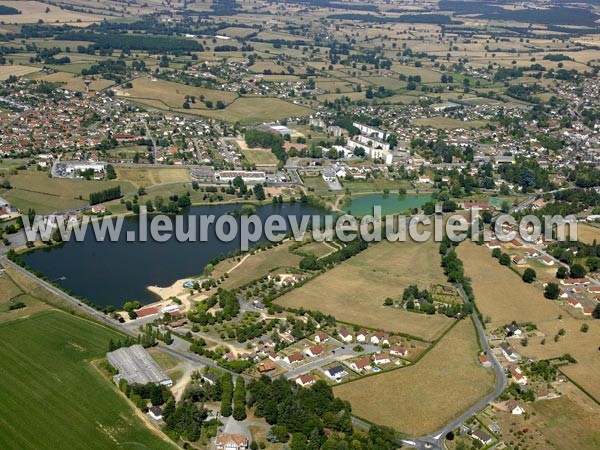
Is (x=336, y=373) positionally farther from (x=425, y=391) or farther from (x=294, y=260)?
(x=294, y=260)

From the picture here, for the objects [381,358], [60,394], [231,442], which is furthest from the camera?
[381,358]

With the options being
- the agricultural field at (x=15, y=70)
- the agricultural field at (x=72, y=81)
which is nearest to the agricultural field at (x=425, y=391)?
the agricultural field at (x=72, y=81)

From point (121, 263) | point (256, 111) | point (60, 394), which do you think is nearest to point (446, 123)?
point (256, 111)

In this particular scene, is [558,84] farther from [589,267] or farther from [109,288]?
[109,288]

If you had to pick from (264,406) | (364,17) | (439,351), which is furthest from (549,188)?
(364,17)

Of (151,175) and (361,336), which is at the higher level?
(151,175)

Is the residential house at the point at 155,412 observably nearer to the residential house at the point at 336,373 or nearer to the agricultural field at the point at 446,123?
the residential house at the point at 336,373

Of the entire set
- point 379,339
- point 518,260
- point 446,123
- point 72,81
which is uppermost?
point 72,81
